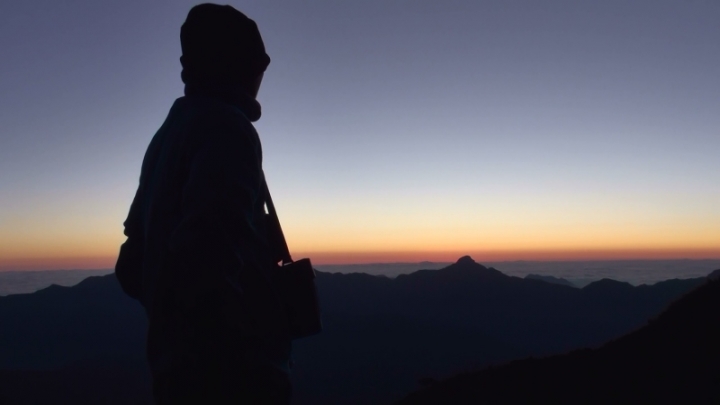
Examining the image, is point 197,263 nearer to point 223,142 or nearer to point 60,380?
point 223,142

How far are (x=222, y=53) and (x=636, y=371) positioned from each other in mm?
16446

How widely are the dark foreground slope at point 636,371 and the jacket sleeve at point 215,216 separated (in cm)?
1297

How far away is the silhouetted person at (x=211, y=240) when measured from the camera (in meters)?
1.66

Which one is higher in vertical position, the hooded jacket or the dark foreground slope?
the hooded jacket

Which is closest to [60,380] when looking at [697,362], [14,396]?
[14,396]

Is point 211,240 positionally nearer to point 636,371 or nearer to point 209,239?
point 209,239

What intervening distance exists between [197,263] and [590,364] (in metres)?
19.0

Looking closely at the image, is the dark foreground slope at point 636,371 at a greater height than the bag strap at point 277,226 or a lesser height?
lesser

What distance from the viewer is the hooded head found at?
2.31 m

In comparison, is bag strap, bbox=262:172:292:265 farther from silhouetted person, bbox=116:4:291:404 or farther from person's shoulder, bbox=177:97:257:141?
person's shoulder, bbox=177:97:257:141

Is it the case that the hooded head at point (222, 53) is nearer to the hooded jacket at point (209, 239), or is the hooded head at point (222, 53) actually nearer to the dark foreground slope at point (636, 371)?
the hooded jacket at point (209, 239)

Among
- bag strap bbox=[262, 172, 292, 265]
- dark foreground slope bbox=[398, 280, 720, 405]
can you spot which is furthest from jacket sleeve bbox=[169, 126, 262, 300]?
dark foreground slope bbox=[398, 280, 720, 405]

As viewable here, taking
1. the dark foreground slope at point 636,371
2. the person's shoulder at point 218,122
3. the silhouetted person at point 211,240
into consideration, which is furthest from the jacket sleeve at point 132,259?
the dark foreground slope at point 636,371

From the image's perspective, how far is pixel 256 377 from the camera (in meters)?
1.82
